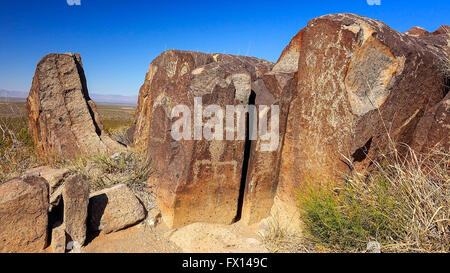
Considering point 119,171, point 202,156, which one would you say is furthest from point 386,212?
point 119,171

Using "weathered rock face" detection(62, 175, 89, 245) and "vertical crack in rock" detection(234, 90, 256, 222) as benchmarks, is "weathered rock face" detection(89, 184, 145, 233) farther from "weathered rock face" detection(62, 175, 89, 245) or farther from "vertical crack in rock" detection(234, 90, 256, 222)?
→ "vertical crack in rock" detection(234, 90, 256, 222)

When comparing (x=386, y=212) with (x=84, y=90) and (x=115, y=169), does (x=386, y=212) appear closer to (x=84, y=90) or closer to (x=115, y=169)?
(x=115, y=169)

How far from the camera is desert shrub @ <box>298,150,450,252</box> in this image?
7.15 ft

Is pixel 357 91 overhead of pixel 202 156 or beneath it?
overhead

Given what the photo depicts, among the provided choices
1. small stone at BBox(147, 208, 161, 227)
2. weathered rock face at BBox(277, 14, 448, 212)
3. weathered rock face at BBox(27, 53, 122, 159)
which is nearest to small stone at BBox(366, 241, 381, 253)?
weathered rock face at BBox(277, 14, 448, 212)

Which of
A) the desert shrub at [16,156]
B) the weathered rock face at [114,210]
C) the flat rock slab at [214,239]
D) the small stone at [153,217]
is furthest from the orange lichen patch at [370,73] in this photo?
the desert shrub at [16,156]

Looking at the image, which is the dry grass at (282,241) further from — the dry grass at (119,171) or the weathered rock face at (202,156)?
the dry grass at (119,171)

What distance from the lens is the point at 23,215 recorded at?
2641mm

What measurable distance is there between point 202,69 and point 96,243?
2169 millimetres

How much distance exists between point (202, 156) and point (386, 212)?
184cm

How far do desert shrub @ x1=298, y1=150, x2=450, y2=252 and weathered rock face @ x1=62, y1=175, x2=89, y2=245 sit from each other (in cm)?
219

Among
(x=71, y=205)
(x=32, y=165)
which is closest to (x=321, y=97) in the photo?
(x=71, y=205)

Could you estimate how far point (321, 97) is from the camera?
3.24 metres
